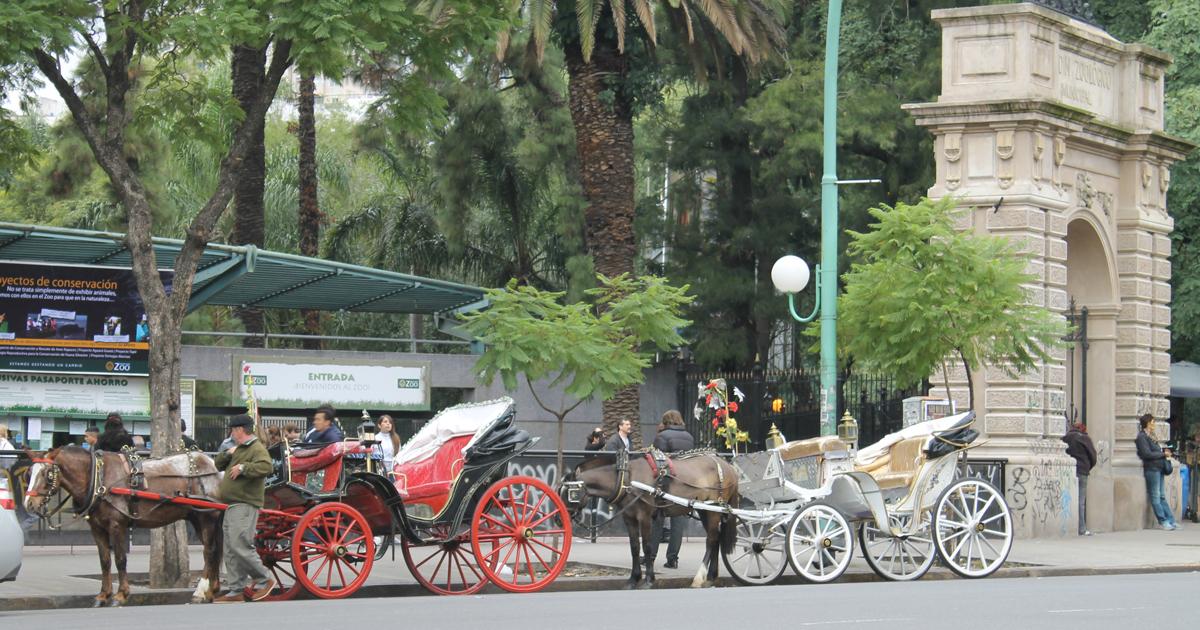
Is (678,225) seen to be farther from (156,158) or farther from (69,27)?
(69,27)

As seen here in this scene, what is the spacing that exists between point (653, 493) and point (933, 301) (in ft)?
21.2

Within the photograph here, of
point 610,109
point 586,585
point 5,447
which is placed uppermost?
point 610,109

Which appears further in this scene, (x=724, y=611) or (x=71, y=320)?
(x=71, y=320)

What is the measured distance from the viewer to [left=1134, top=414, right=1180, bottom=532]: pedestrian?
28.2 meters

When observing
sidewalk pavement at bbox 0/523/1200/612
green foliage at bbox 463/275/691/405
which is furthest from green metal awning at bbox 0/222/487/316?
sidewalk pavement at bbox 0/523/1200/612

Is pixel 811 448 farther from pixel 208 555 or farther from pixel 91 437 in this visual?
pixel 91 437

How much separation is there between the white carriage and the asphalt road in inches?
37.7

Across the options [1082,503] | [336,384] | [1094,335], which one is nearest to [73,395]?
[336,384]

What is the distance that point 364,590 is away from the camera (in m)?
17.1

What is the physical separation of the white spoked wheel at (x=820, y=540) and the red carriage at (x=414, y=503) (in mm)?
2405

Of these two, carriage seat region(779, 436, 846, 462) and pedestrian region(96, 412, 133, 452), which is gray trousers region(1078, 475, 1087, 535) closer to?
carriage seat region(779, 436, 846, 462)

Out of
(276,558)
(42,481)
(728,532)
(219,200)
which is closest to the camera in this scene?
(42,481)

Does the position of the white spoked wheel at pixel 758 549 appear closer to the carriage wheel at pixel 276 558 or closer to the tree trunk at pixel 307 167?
the carriage wheel at pixel 276 558

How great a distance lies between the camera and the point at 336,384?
27.5 m
